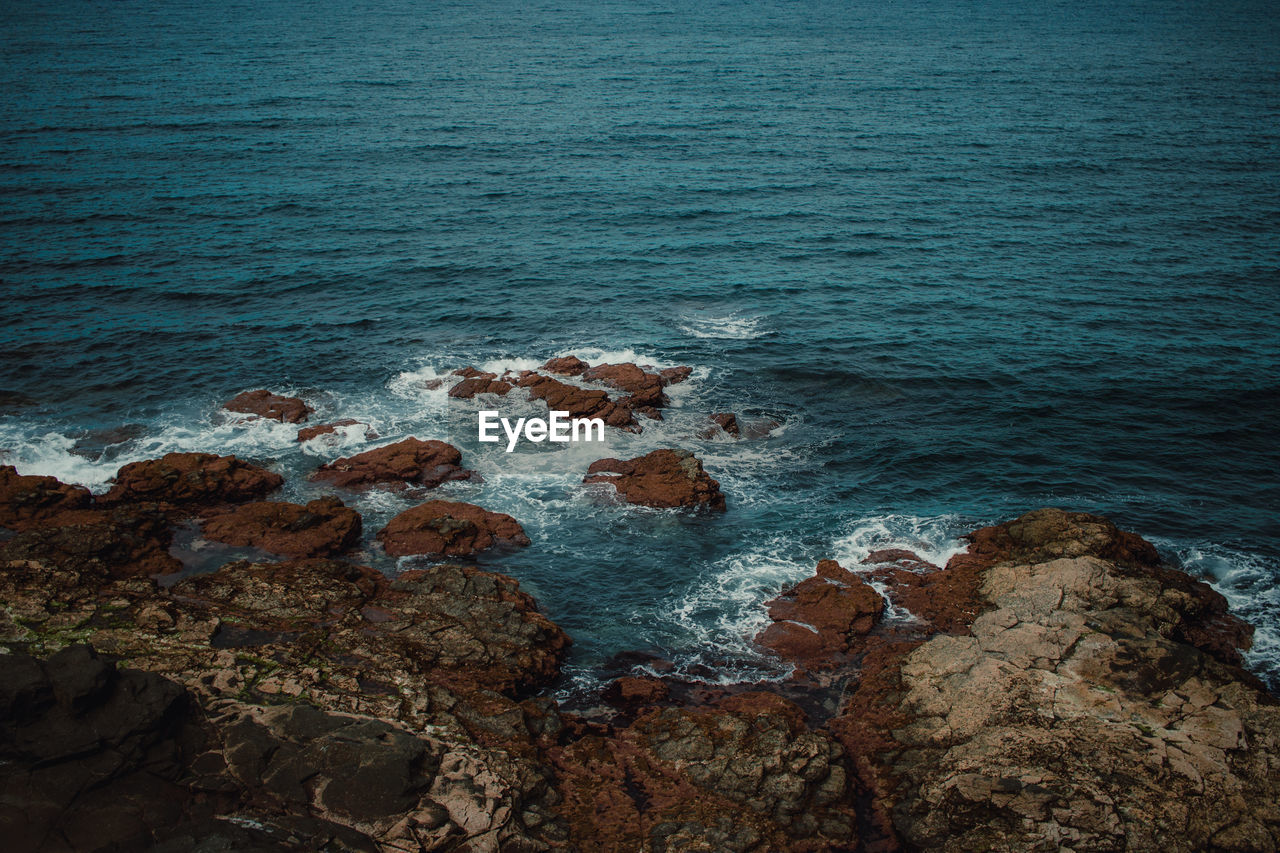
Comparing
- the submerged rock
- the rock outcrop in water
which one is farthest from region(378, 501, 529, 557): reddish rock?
the submerged rock

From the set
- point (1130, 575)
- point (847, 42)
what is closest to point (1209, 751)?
point (1130, 575)

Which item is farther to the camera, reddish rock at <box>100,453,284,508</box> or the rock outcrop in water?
reddish rock at <box>100,453,284,508</box>

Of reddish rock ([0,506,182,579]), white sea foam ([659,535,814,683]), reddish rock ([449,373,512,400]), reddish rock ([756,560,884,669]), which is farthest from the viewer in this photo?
reddish rock ([449,373,512,400])

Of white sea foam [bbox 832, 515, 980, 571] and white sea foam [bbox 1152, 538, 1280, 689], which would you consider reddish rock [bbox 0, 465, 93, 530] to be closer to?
white sea foam [bbox 832, 515, 980, 571]

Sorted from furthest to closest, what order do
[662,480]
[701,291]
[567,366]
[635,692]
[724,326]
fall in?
[701,291], [724,326], [567,366], [662,480], [635,692]

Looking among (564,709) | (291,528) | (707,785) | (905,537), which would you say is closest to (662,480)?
(905,537)

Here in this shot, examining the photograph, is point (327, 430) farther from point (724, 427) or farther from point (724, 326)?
point (724, 326)

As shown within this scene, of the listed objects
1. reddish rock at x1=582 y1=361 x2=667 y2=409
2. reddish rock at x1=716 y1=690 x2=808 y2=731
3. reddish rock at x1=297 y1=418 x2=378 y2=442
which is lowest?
reddish rock at x1=716 y1=690 x2=808 y2=731

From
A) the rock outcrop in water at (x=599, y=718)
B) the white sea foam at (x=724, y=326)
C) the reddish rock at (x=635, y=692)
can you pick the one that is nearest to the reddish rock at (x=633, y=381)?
the white sea foam at (x=724, y=326)
